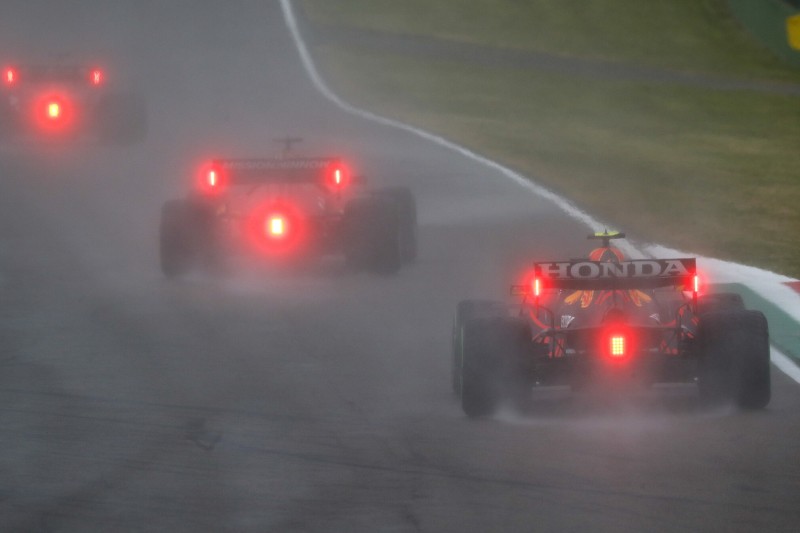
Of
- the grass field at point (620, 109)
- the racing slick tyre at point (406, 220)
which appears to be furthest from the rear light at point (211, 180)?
the grass field at point (620, 109)

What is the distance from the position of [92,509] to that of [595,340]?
10.3ft

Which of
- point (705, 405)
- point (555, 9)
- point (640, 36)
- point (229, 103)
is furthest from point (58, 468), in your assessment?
point (555, 9)

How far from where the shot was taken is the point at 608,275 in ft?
31.9

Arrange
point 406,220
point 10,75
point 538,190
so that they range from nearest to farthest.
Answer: point 406,220 → point 538,190 → point 10,75

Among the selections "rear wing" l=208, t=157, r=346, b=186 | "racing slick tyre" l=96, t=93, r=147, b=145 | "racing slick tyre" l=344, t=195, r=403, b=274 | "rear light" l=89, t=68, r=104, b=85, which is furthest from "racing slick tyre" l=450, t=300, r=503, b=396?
"rear light" l=89, t=68, r=104, b=85

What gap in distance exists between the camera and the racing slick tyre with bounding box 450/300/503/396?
992 centimetres

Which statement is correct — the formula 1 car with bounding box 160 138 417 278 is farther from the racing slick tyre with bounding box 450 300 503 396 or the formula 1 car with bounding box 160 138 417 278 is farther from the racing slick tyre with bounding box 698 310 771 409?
→ the racing slick tyre with bounding box 698 310 771 409

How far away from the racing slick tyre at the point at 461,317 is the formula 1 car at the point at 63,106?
18.4 metres

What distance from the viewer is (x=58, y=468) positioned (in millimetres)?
8453

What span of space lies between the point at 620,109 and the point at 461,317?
2422 centimetres

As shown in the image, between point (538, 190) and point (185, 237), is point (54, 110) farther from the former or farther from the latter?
point (185, 237)

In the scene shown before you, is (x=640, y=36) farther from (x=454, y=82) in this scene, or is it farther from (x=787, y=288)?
(x=787, y=288)

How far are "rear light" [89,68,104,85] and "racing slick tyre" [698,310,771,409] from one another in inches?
792

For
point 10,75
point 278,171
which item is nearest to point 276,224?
point 278,171
